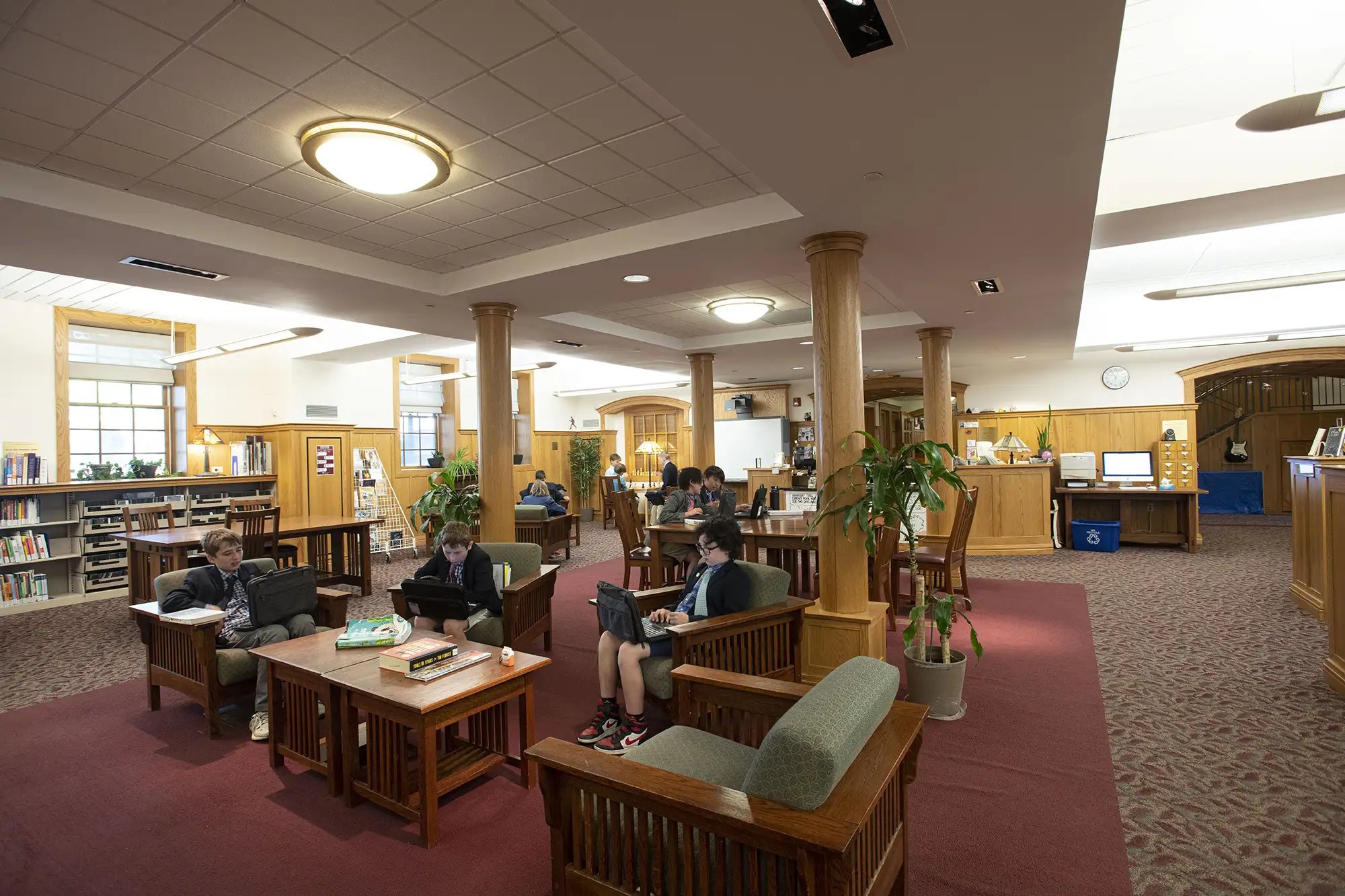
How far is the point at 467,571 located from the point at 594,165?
8.36 ft

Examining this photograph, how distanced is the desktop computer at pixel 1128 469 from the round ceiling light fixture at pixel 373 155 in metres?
10.3

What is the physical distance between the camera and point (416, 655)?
2975 millimetres

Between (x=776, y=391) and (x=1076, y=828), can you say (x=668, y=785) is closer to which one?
(x=1076, y=828)

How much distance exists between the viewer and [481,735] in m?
3.16

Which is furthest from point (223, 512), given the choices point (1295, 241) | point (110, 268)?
point (1295, 241)

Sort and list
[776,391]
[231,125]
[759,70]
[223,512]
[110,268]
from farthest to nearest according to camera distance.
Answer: [776,391] → [223,512] → [110,268] → [231,125] → [759,70]

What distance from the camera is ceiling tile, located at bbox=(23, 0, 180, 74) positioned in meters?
2.31

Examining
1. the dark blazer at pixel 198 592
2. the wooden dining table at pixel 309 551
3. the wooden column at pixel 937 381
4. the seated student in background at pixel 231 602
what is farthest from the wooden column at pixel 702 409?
the dark blazer at pixel 198 592

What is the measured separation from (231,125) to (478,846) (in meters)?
3.33

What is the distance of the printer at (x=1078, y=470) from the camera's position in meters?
9.92

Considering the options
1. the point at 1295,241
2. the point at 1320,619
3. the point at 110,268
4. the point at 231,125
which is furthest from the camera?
the point at 1295,241

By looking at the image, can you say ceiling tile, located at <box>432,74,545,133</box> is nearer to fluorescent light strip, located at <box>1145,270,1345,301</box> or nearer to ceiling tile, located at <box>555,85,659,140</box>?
ceiling tile, located at <box>555,85,659,140</box>

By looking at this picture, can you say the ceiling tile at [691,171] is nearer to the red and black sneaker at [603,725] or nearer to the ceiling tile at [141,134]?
the ceiling tile at [141,134]

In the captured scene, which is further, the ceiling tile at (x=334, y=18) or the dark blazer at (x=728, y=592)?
the dark blazer at (x=728, y=592)
